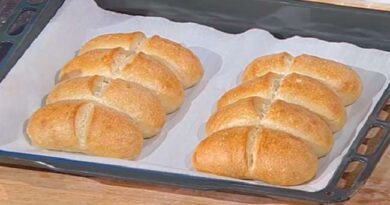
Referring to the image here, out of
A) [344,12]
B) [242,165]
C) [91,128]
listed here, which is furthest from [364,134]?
[91,128]

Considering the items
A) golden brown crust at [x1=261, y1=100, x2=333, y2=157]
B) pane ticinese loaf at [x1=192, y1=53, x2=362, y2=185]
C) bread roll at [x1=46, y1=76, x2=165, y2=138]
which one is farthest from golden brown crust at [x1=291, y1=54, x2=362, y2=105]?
bread roll at [x1=46, y1=76, x2=165, y2=138]

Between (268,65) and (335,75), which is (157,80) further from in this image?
(335,75)

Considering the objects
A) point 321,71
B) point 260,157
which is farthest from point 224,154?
point 321,71

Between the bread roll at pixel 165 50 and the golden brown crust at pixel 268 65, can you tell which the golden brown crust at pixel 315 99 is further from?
the bread roll at pixel 165 50

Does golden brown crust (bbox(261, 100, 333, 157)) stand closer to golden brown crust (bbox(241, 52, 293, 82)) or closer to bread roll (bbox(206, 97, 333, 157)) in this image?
bread roll (bbox(206, 97, 333, 157))

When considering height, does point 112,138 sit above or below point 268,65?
below

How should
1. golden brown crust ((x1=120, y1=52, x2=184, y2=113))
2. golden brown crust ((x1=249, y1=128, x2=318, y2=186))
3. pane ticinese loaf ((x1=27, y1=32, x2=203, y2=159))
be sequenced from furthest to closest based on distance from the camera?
golden brown crust ((x1=120, y1=52, x2=184, y2=113))
pane ticinese loaf ((x1=27, y1=32, x2=203, y2=159))
golden brown crust ((x1=249, y1=128, x2=318, y2=186))

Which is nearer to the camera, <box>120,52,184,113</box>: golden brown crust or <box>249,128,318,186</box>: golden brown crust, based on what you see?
<box>249,128,318,186</box>: golden brown crust
